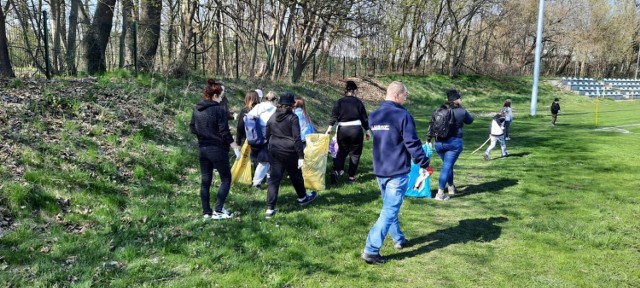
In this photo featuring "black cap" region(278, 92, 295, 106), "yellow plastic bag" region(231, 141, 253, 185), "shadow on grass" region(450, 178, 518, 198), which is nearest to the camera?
"black cap" region(278, 92, 295, 106)

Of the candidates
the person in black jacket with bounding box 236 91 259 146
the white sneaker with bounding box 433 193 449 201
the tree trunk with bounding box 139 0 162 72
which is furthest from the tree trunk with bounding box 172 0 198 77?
the white sneaker with bounding box 433 193 449 201

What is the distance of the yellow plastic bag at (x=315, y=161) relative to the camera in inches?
311

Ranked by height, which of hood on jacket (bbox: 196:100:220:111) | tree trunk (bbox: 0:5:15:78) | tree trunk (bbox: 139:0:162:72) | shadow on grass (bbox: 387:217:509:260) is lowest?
shadow on grass (bbox: 387:217:509:260)

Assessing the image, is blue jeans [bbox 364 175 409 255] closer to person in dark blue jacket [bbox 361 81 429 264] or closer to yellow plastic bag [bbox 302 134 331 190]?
person in dark blue jacket [bbox 361 81 429 264]

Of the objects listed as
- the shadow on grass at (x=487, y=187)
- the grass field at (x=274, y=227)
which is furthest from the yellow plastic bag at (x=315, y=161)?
the shadow on grass at (x=487, y=187)

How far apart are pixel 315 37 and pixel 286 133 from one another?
20023 millimetres

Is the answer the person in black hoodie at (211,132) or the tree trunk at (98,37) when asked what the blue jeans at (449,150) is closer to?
the person in black hoodie at (211,132)

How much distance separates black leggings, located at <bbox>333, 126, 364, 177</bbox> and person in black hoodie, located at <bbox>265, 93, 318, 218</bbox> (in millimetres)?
1895

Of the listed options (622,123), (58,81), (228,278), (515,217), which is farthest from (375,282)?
(622,123)

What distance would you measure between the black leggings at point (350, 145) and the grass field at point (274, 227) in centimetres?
48

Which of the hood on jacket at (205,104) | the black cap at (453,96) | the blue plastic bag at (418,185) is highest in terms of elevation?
the black cap at (453,96)

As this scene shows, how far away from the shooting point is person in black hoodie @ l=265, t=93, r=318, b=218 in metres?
6.65

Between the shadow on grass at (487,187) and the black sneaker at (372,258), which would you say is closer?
the black sneaker at (372,258)

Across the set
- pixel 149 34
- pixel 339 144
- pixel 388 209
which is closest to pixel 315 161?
pixel 339 144
